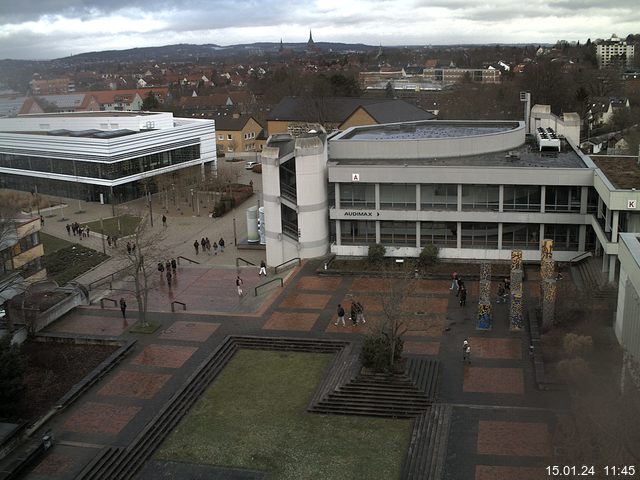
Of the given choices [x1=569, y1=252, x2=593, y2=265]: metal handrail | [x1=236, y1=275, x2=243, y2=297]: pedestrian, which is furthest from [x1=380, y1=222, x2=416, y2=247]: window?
[x1=236, y1=275, x2=243, y2=297]: pedestrian

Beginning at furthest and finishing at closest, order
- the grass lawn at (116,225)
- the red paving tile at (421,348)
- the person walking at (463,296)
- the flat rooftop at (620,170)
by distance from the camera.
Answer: the grass lawn at (116,225) < the flat rooftop at (620,170) < the person walking at (463,296) < the red paving tile at (421,348)

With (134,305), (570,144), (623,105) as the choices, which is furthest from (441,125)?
(623,105)

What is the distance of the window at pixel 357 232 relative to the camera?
39625 mm

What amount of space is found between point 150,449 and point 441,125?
3629 cm

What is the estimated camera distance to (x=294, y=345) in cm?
2819

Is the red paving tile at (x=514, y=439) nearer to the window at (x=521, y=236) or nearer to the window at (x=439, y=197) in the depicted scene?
the window at (x=521, y=236)

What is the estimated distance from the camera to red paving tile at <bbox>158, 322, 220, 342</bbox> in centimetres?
2936

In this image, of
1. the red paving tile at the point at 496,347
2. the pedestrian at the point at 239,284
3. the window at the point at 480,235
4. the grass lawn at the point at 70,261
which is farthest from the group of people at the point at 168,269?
the red paving tile at the point at 496,347

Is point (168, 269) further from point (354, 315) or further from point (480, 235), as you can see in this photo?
point (480, 235)

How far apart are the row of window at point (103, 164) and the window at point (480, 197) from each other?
117 feet

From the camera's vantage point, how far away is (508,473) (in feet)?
62.0

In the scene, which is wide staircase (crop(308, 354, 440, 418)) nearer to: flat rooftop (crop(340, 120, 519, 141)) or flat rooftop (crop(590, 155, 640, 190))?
flat rooftop (crop(590, 155, 640, 190))

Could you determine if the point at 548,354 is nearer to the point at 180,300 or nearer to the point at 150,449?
the point at 150,449

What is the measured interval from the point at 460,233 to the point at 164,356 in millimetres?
18184
